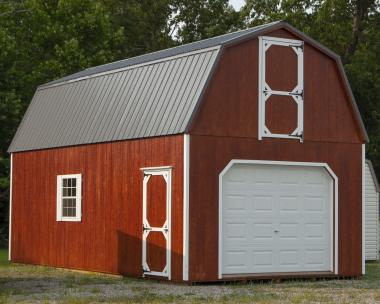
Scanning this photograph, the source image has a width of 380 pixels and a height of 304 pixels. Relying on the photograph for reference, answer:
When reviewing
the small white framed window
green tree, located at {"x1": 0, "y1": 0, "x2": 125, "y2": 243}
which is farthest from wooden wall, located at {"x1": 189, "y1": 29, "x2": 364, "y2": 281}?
green tree, located at {"x1": 0, "y1": 0, "x2": 125, "y2": 243}

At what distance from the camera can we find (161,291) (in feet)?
54.3

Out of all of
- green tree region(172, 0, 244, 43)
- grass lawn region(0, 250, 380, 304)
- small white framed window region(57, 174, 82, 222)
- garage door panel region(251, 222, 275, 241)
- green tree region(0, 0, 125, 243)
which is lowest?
grass lawn region(0, 250, 380, 304)

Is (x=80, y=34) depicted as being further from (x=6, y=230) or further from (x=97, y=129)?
(x=97, y=129)

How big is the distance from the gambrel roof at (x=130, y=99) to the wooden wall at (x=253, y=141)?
10.6 inches

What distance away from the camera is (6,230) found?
117 feet

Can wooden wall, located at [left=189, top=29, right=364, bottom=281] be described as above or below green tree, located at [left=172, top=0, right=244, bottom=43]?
below

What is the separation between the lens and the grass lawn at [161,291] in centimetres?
1521

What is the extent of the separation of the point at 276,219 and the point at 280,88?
275 cm

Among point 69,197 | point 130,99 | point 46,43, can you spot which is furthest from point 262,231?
point 46,43

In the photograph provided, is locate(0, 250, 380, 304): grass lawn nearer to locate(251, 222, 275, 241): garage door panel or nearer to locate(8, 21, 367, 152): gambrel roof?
locate(251, 222, 275, 241): garage door panel

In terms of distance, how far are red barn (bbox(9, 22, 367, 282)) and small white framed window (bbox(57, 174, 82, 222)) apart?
0.22 feet

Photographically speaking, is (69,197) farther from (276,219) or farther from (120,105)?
(276,219)

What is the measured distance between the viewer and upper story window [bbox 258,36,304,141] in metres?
19.1

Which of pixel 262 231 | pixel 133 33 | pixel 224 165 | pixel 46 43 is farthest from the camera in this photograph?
pixel 133 33
